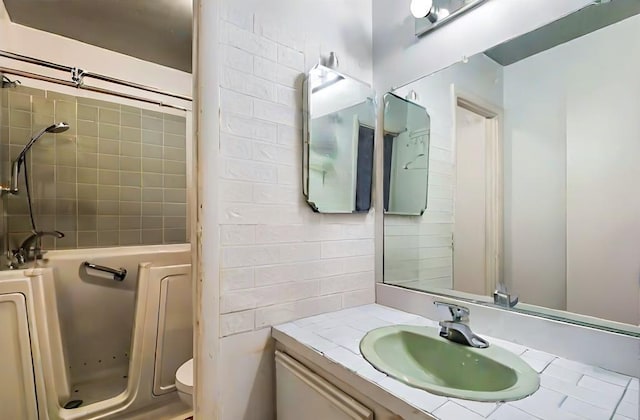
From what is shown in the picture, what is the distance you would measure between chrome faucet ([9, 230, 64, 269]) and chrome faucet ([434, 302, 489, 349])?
215 centimetres

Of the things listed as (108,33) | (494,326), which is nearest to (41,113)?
(108,33)

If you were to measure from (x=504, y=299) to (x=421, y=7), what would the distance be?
3.62 ft

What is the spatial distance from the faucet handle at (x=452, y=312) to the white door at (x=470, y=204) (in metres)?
0.13

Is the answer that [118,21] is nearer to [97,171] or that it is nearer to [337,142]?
[97,171]

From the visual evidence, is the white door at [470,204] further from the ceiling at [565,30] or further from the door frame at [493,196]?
the ceiling at [565,30]

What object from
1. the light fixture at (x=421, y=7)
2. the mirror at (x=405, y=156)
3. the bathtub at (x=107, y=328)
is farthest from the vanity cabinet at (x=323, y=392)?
the light fixture at (x=421, y=7)

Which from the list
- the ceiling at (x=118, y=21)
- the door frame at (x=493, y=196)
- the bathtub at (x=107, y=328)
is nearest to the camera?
the door frame at (x=493, y=196)

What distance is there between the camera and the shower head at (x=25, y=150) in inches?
68.1

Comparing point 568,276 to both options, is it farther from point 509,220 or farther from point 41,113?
point 41,113

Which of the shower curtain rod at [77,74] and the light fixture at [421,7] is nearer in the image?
the light fixture at [421,7]

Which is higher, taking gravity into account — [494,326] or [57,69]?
[57,69]

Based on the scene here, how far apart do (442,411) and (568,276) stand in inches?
23.7

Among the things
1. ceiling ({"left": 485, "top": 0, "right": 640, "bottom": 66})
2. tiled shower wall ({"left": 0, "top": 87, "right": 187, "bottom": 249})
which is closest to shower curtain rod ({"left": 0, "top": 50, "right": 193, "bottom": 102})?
tiled shower wall ({"left": 0, "top": 87, "right": 187, "bottom": 249})

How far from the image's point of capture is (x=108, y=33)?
71.5 inches
